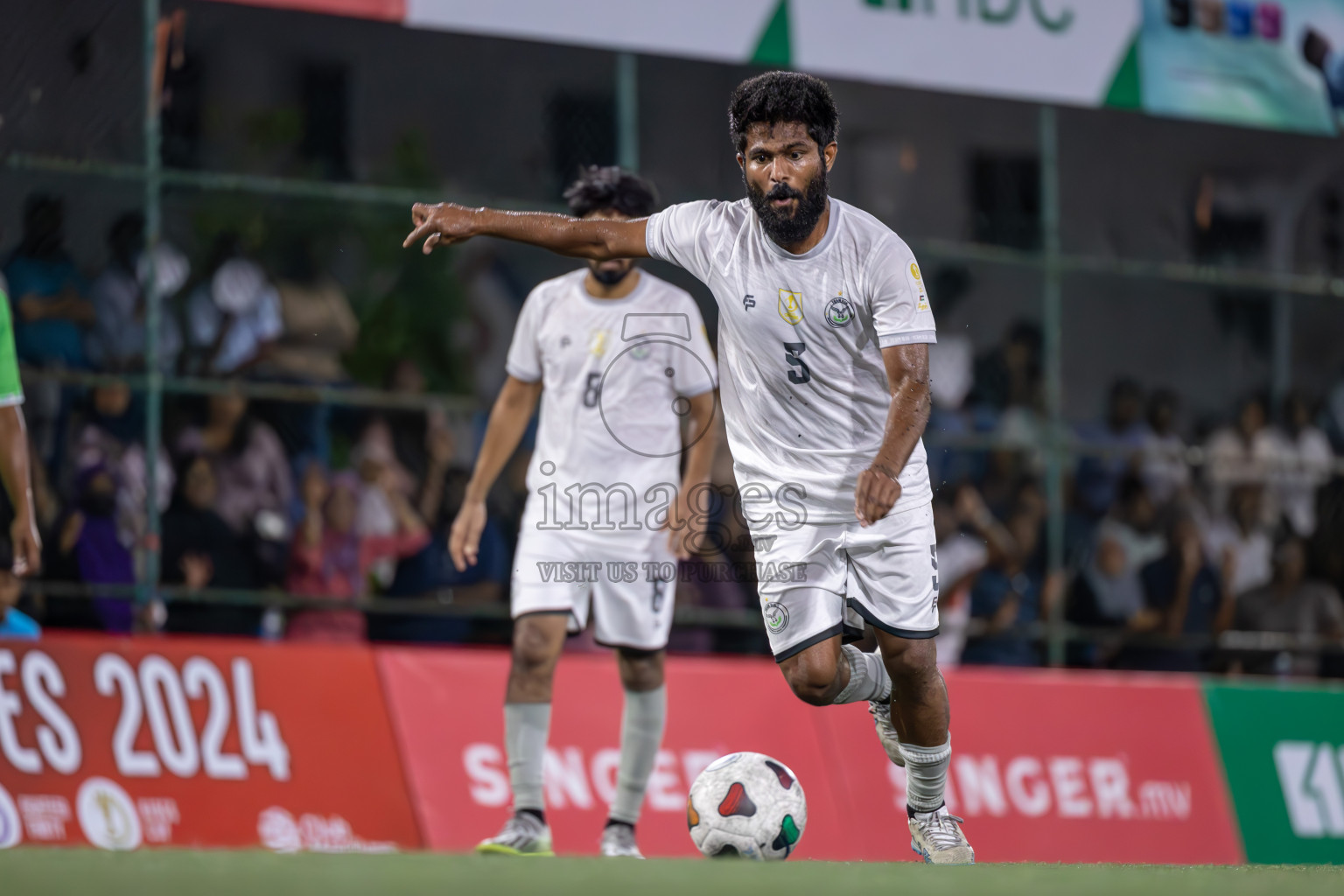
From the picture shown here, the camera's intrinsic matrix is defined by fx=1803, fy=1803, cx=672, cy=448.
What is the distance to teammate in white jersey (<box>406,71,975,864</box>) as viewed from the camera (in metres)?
5.35

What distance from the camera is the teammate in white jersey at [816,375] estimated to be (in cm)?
535

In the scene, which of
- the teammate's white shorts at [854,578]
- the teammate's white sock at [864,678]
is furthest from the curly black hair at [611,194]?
the teammate's white sock at [864,678]

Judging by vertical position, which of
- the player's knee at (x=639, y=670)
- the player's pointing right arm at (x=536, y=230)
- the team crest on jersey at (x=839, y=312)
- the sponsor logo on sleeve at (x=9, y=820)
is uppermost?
the player's pointing right arm at (x=536, y=230)

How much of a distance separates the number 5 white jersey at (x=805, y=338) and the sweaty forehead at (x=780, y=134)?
30 centimetres

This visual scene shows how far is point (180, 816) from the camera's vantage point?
7500 millimetres

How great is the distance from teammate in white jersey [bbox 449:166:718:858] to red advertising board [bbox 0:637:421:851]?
1.17m

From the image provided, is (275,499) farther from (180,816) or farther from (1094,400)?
(1094,400)

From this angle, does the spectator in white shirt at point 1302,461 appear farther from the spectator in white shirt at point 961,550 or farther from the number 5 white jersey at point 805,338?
the number 5 white jersey at point 805,338

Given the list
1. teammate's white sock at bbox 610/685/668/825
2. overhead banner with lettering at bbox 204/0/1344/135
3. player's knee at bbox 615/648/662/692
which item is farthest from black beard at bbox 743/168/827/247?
overhead banner with lettering at bbox 204/0/1344/135

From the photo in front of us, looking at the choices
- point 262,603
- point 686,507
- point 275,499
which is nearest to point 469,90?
point 275,499

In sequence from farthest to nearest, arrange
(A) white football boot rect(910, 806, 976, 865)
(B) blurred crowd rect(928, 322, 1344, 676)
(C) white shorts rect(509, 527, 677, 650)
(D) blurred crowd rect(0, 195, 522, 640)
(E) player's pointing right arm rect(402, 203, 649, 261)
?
1. (B) blurred crowd rect(928, 322, 1344, 676)
2. (D) blurred crowd rect(0, 195, 522, 640)
3. (C) white shorts rect(509, 527, 677, 650)
4. (A) white football boot rect(910, 806, 976, 865)
5. (E) player's pointing right arm rect(402, 203, 649, 261)

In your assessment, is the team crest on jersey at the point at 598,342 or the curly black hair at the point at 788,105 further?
the team crest on jersey at the point at 598,342

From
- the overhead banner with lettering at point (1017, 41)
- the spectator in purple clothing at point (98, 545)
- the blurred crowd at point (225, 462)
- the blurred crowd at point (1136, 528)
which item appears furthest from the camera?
the blurred crowd at point (1136, 528)

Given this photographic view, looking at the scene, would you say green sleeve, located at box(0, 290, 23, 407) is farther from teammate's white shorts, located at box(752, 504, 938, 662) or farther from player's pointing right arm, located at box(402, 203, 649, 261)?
teammate's white shorts, located at box(752, 504, 938, 662)
